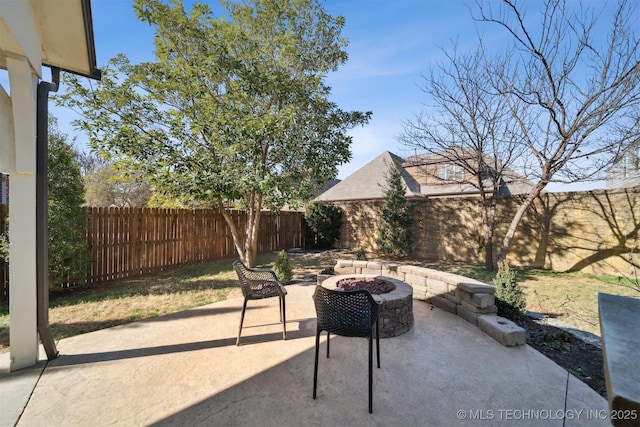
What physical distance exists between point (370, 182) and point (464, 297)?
1273 cm

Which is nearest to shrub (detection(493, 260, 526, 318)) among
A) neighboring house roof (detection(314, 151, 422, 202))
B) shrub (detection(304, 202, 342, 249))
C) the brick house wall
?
the brick house wall

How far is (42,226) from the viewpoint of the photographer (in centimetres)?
260

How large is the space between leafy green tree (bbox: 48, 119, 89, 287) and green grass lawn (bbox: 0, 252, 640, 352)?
0.48 m

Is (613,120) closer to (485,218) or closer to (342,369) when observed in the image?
(485,218)

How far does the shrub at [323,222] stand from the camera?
Answer: 11.6m

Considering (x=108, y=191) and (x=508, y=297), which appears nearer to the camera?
(x=508, y=297)

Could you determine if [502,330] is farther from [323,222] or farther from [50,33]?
[323,222]

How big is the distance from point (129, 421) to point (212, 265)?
20.3 ft

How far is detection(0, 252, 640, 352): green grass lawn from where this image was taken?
12.7 feet

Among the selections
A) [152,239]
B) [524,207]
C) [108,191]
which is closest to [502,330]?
[524,207]

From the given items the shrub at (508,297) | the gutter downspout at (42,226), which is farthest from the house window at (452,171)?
the gutter downspout at (42,226)

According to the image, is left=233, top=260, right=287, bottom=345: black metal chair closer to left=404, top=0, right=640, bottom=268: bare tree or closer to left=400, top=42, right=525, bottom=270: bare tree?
left=400, top=42, right=525, bottom=270: bare tree

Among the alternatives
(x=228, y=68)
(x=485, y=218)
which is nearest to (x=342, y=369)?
(x=228, y=68)

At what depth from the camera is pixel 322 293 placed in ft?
7.96
